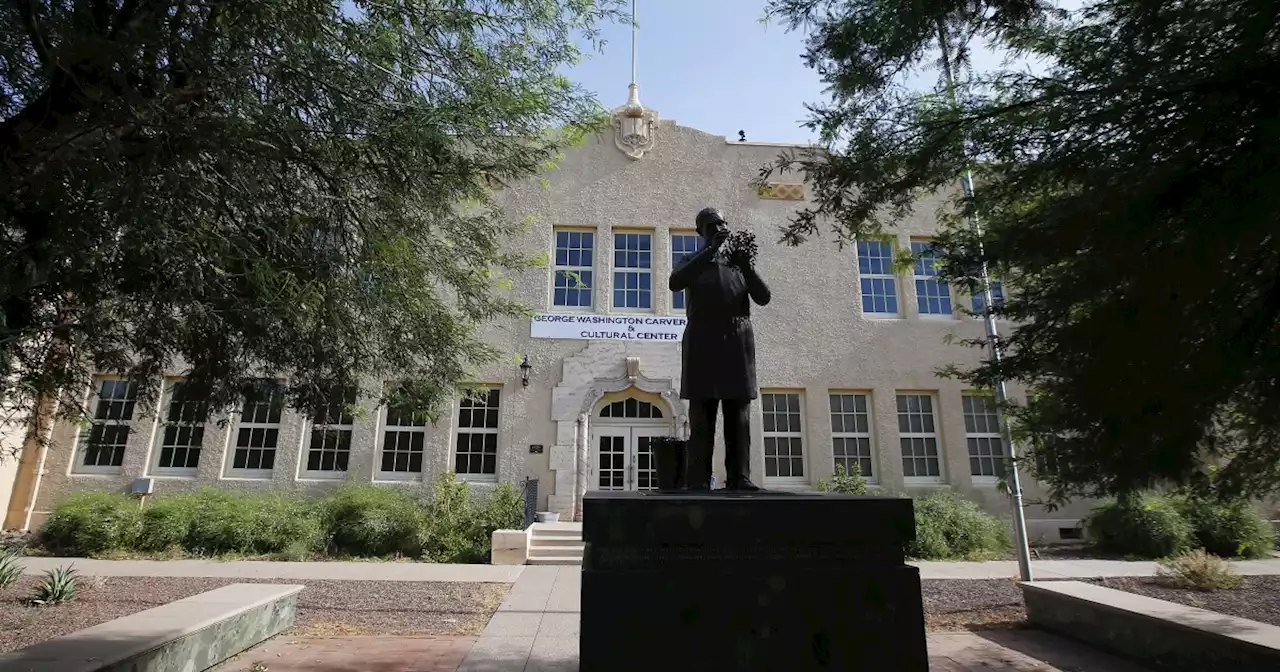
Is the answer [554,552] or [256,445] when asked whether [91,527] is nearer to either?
[256,445]

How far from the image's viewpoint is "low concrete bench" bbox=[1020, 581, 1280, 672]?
5.01 metres

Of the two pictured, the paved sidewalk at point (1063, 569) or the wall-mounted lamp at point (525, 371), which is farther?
the wall-mounted lamp at point (525, 371)

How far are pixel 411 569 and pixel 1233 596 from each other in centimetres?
1215

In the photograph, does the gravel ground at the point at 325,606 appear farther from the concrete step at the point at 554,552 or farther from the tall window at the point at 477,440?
the tall window at the point at 477,440

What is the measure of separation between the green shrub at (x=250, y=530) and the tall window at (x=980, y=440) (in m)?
14.8

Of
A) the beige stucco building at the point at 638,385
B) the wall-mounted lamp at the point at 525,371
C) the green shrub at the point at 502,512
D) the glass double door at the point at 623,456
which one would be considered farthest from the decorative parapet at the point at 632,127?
the green shrub at the point at 502,512

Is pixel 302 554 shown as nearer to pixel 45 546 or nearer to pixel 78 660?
pixel 45 546

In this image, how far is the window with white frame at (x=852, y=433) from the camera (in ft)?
50.8

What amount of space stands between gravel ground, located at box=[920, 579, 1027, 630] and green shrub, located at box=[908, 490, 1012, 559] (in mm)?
2300

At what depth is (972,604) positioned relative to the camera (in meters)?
8.78

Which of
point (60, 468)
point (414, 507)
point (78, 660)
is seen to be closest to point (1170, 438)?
point (78, 660)

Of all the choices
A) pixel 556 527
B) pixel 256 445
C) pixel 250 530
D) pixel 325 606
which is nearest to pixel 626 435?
pixel 556 527

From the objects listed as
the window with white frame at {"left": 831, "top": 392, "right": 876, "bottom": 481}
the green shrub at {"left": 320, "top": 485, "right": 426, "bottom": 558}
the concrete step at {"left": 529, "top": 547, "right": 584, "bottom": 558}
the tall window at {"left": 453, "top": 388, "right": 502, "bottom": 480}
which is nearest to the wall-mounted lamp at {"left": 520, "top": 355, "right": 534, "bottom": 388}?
the tall window at {"left": 453, "top": 388, "right": 502, "bottom": 480}

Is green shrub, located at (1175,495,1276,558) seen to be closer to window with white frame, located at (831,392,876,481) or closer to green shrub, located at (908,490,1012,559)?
green shrub, located at (908,490,1012,559)
